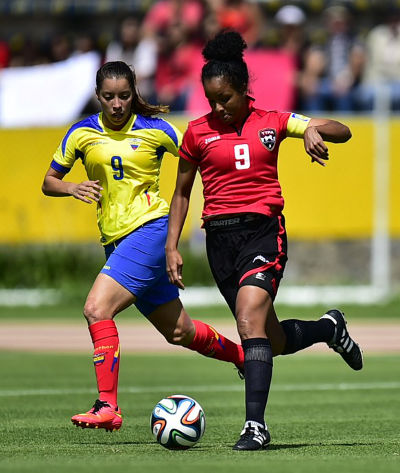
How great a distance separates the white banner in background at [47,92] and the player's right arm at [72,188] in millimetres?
15181

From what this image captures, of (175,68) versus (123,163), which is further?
(175,68)

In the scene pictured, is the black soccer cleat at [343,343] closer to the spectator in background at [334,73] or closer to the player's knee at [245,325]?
the player's knee at [245,325]

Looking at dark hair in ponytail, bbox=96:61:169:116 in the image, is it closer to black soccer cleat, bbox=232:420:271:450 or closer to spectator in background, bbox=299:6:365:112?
black soccer cleat, bbox=232:420:271:450

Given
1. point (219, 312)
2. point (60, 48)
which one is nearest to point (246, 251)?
point (219, 312)

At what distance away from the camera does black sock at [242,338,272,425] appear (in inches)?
299

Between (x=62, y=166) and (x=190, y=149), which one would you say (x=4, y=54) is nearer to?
(x=62, y=166)

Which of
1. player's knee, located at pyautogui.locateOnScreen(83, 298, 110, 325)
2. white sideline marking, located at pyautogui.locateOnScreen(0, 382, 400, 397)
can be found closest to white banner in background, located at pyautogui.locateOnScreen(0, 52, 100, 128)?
white sideline marking, located at pyautogui.locateOnScreen(0, 382, 400, 397)

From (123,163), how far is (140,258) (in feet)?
2.25

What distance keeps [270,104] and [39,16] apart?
7.47 meters

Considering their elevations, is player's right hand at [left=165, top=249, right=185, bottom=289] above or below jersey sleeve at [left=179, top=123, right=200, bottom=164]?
below

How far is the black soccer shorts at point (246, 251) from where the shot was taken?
7902 millimetres

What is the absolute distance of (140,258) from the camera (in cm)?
872

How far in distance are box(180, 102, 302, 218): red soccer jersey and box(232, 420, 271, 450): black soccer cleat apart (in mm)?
1368

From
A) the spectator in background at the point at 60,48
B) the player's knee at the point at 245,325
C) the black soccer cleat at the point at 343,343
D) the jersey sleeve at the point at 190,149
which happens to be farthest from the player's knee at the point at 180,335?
the spectator in background at the point at 60,48
